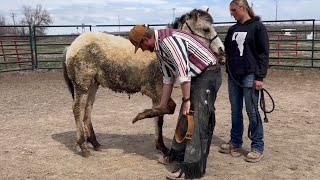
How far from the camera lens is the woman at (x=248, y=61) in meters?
4.74

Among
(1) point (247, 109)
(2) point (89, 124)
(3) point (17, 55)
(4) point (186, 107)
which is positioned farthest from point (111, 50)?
(3) point (17, 55)

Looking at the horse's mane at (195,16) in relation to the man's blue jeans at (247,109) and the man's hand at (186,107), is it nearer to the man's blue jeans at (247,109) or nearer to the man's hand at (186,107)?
the man's blue jeans at (247,109)

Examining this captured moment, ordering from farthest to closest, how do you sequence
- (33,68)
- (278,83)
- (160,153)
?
1. (33,68)
2. (278,83)
3. (160,153)

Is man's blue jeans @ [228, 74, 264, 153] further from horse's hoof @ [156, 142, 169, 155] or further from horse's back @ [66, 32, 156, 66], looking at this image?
horse's back @ [66, 32, 156, 66]

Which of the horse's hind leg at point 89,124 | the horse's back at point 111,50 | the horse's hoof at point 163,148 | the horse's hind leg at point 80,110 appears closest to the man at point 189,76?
the horse's hoof at point 163,148

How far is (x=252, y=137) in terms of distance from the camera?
5.03 m

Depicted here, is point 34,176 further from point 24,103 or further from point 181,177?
point 24,103

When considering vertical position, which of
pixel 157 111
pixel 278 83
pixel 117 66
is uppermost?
pixel 117 66

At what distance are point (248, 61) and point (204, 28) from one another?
0.60 metres

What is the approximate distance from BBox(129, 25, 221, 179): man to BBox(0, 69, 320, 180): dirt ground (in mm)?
296

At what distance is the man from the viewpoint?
159 inches

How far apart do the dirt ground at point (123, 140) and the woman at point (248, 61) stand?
16.4 inches

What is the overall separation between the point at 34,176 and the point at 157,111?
1460mm

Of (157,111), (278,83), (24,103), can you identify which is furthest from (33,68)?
(157,111)
